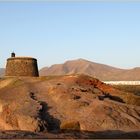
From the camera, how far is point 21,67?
60406 mm

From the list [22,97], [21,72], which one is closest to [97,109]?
[22,97]

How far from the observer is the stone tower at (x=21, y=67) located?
60.4 metres

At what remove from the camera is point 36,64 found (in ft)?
206

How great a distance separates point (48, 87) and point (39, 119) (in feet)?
35.4

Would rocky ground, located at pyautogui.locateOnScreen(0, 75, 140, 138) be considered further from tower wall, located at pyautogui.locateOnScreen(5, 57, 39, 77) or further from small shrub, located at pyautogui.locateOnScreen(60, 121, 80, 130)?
tower wall, located at pyautogui.locateOnScreen(5, 57, 39, 77)

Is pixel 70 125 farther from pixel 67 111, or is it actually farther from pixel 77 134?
pixel 77 134

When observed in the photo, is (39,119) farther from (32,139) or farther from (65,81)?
(65,81)

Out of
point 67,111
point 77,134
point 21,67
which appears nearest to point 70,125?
point 67,111

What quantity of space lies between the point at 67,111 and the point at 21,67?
25410mm

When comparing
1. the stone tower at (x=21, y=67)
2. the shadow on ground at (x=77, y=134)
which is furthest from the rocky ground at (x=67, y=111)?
the stone tower at (x=21, y=67)

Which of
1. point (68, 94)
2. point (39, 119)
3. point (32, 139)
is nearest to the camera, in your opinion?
point (32, 139)

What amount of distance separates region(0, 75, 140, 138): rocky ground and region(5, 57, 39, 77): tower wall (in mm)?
14748

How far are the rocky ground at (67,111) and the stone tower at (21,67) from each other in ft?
48.4

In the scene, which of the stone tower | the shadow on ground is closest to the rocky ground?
the shadow on ground
